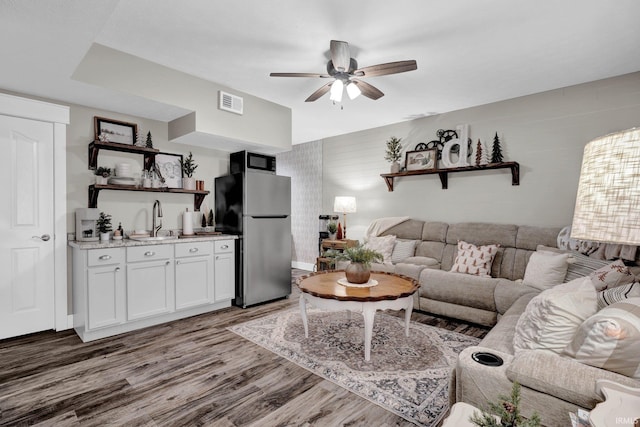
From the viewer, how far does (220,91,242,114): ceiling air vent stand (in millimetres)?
3563

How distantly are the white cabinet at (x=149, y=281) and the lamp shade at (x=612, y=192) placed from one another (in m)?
3.45

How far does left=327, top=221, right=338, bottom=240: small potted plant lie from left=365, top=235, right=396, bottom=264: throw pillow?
3.27ft

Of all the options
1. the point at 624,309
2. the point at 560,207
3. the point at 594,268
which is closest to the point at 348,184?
the point at 560,207

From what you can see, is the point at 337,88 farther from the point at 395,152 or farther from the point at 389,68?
the point at 395,152

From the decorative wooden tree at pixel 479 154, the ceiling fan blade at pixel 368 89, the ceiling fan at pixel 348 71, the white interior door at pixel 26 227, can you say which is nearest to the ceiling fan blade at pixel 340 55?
the ceiling fan at pixel 348 71

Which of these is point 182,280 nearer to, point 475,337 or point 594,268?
point 475,337

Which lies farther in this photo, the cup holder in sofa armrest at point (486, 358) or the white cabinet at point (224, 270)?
the white cabinet at point (224, 270)

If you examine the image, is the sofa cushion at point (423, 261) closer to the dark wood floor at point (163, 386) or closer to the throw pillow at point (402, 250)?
the throw pillow at point (402, 250)

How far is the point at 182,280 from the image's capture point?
11.5 feet

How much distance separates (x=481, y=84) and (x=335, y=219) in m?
3.10

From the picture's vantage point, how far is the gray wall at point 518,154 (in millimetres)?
3377

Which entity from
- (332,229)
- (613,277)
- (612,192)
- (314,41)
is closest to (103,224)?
(314,41)

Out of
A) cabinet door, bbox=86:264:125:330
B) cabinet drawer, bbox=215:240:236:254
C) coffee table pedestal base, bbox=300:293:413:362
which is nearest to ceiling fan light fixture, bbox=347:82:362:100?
coffee table pedestal base, bbox=300:293:413:362

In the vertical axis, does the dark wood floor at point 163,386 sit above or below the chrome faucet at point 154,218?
below
